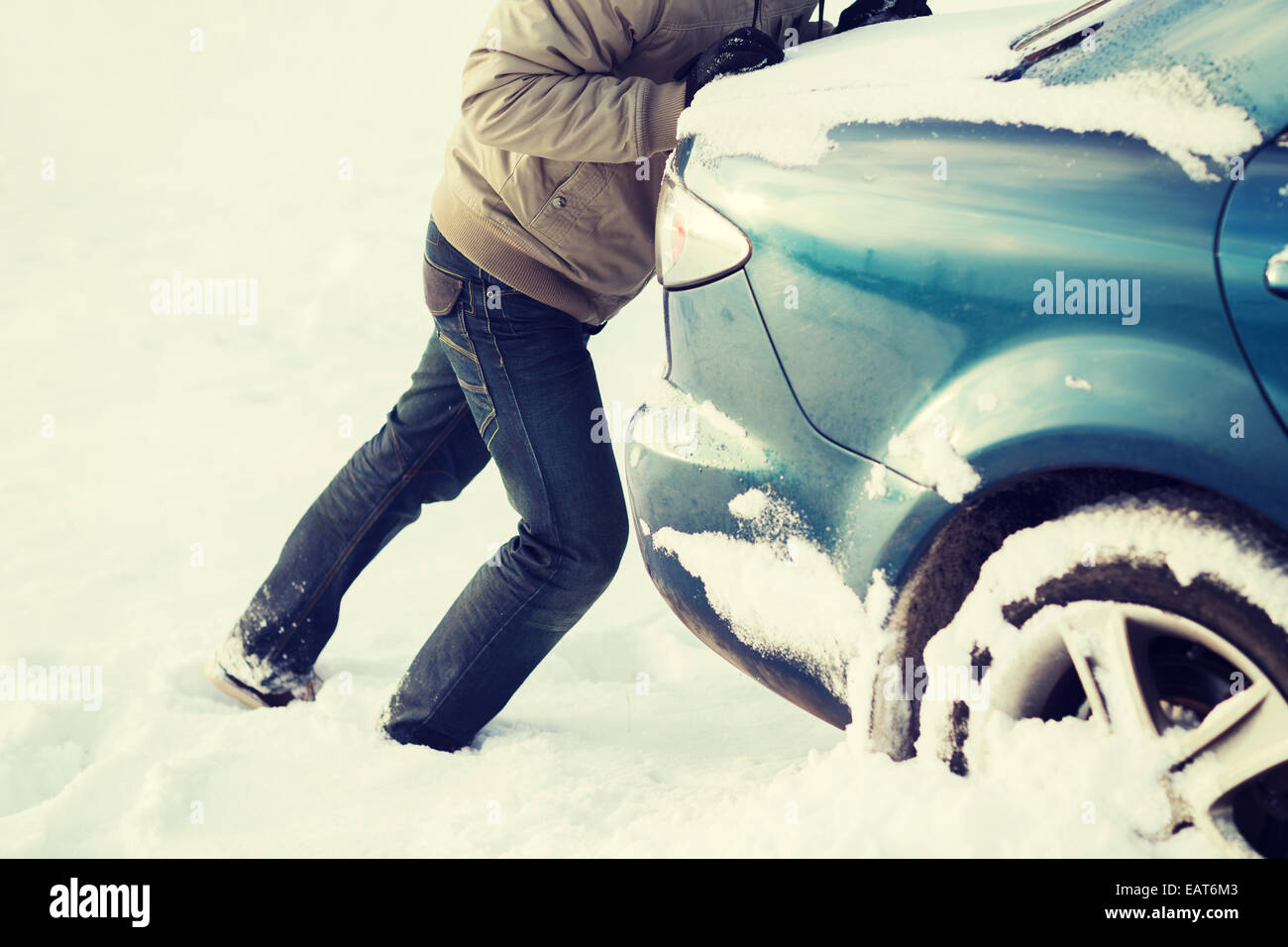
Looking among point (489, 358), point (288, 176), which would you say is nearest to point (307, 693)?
point (489, 358)

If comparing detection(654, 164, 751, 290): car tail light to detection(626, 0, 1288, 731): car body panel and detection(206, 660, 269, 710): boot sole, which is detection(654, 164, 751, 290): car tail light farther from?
detection(206, 660, 269, 710): boot sole

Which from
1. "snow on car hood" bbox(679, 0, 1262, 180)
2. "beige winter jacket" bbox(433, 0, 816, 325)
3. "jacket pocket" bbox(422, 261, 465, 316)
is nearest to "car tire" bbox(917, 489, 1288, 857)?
"snow on car hood" bbox(679, 0, 1262, 180)

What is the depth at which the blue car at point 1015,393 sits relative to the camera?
47.6 inches

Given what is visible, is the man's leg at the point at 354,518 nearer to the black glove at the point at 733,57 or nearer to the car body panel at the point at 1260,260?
the black glove at the point at 733,57

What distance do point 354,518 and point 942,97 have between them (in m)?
1.58

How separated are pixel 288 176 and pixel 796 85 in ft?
18.5

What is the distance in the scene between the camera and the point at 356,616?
3057 mm

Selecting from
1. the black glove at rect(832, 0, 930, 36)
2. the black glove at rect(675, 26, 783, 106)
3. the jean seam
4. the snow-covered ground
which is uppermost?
the black glove at rect(832, 0, 930, 36)

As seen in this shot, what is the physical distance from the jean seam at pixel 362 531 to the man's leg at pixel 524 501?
1.05ft

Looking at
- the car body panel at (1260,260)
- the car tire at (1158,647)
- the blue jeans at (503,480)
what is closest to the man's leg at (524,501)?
the blue jeans at (503,480)

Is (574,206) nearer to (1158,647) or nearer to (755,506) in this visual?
(755,506)

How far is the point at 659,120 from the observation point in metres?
1.75

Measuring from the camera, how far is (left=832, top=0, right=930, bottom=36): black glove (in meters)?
2.18
